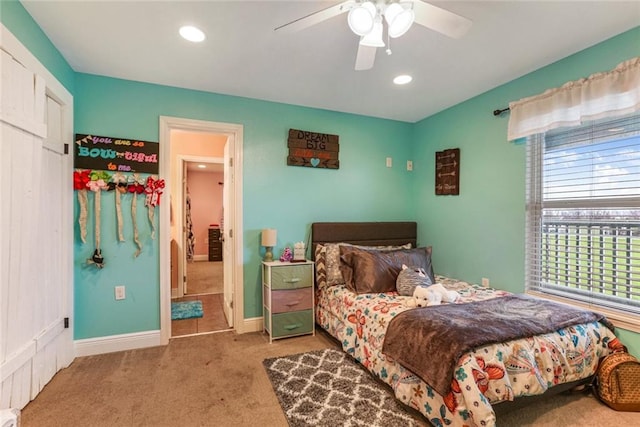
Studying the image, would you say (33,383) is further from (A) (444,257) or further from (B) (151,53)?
(A) (444,257)

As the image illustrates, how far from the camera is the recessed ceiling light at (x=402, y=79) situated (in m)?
2.70

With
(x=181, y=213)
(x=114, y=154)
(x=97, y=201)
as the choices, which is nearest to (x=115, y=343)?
(x=97, y=201)

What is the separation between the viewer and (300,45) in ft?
7.23

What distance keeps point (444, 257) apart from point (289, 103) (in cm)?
252

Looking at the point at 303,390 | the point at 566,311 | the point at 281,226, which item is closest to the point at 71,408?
the point at 303,390

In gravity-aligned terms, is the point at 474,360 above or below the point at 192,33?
below

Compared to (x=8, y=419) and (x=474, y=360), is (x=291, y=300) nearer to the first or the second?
(x=474, y=360)

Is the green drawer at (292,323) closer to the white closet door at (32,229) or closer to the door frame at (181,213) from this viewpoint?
the white closet door at (32,229)

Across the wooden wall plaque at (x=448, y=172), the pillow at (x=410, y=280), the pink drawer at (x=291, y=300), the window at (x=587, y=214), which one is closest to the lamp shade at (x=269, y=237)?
the pink drawer at (x=291, y=300)

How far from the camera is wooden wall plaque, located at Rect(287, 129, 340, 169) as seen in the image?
3373 millimetres

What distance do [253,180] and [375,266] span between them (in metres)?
1.56

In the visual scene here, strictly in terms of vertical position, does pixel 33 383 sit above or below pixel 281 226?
below

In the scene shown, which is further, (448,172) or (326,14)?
(448,172)

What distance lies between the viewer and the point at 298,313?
302 cm
